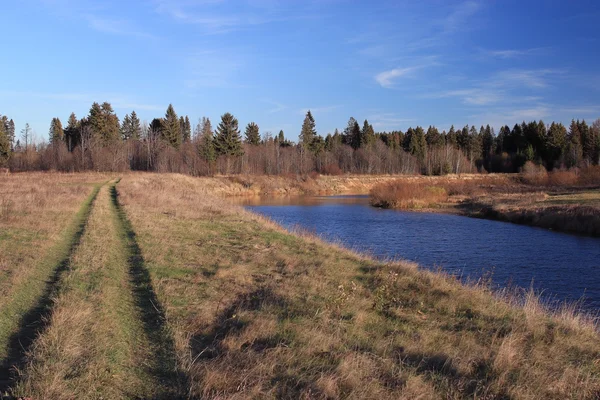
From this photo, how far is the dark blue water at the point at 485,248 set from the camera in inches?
614

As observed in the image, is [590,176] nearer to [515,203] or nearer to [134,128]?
[515,203]

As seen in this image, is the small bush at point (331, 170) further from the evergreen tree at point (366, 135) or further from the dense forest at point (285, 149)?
the evergreen tree at point (366, 135)

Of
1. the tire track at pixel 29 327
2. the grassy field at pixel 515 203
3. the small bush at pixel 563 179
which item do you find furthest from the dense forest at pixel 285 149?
the tire track at pixel 29 327

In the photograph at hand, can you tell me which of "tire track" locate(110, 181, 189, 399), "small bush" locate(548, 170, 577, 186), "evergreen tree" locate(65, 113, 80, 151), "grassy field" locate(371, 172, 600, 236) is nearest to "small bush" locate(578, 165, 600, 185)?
"grassy field" locate(371, 172, 600, 236)

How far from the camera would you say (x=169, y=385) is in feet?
17.6

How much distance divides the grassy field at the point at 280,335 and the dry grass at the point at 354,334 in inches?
1.0

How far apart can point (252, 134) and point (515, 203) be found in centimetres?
7401

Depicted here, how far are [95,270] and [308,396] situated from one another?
23.0 ft

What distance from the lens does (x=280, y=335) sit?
7059 mm

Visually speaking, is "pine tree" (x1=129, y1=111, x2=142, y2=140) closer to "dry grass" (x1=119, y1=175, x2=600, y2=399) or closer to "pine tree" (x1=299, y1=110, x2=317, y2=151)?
"pine tree" (x1=299, y1=110, x2=317, y2=151)

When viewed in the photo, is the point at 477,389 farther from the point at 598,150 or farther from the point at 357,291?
the point at 598,150

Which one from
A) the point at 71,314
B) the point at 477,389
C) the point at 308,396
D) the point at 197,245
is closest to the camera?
the point at 308,396

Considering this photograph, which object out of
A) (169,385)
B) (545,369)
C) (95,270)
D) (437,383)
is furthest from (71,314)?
(545,369)

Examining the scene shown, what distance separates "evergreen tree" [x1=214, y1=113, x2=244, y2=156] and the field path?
7365 cm
